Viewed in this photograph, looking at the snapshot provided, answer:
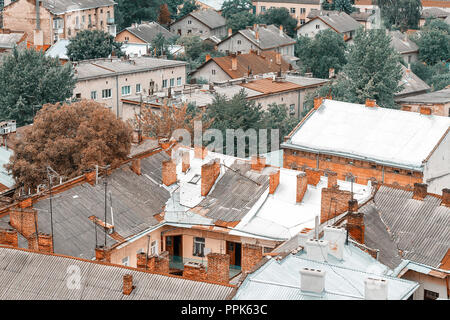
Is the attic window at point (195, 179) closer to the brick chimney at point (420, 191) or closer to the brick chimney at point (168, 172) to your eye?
the brick chimney at point (168, 172)

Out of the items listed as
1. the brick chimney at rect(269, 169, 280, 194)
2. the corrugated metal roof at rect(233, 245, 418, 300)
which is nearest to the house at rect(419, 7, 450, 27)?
the brick chimney at rect(269, 169, 280, 194)

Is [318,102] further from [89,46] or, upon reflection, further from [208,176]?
[89,46]

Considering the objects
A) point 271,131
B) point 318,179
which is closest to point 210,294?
point 318,179

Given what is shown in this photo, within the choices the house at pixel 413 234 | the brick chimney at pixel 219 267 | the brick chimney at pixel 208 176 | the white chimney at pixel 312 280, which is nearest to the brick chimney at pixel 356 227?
the house at pixel 413 234

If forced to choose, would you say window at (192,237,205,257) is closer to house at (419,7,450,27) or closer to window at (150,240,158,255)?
window at (150,240,158,255)

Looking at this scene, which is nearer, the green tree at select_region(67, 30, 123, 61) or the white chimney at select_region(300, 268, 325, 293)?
the white chimney at select_region(300, 268, 325, 293)

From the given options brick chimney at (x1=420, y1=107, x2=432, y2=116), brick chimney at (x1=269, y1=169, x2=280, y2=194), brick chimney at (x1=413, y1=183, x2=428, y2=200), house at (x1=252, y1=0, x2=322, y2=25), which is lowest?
brick chimney at (x1=269, y1=169, x2=280, y2=194)

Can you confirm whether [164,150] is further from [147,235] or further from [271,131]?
[271,131]

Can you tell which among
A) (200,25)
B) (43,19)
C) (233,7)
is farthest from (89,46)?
(233,7)
